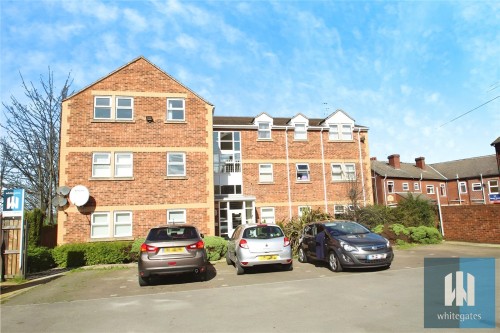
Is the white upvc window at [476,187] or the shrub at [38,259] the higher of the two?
the white upvc window at [476,187]

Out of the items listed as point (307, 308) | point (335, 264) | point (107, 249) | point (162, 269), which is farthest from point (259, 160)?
point (307, 308)

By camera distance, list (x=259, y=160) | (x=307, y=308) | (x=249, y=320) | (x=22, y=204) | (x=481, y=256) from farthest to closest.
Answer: (x=259, y=160), (x=481, y=256), (x=22, y=204), (x=307, y=308), (x=249, y=320)

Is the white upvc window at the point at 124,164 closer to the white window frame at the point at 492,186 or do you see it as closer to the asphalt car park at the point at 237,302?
the asphalt car park at the point at 237,302

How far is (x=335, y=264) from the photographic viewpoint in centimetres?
999

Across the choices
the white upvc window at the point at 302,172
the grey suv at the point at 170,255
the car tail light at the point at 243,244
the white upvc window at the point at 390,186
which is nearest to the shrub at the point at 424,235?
the white upvc window at the point at 302,172

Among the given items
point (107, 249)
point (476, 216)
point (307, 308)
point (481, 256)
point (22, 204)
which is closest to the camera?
point (307, 308)

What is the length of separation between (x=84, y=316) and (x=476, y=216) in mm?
18255

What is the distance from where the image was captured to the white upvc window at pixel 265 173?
2257cm

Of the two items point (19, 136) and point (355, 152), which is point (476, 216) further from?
point (19, 136)

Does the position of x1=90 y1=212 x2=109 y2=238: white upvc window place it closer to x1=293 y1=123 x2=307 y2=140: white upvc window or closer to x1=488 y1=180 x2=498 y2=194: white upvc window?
x1=293 y1=123 x2=307 y2=140: white upvc window

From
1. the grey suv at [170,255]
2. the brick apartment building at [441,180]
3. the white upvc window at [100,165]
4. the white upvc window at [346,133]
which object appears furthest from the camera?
the brick apartment building at [441,180]

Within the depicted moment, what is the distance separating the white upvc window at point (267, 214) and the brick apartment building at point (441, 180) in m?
17.0

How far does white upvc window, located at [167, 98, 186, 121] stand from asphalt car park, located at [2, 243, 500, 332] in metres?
9.54

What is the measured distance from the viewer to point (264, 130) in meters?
23.4
